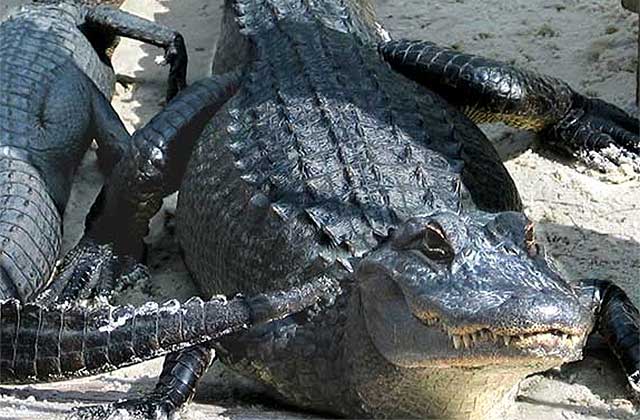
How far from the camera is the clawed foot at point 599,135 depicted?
4895mm

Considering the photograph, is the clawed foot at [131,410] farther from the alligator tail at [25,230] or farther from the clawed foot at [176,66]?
the clawed foot at [176,66]

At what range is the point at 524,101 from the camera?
15.7 feet

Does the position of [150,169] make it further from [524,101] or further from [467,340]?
[467,340]

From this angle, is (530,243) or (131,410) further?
(131,410)

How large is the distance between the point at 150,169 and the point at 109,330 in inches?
73.0

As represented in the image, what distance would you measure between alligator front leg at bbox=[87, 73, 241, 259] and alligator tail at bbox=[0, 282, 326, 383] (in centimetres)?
169

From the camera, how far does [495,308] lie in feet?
8.86

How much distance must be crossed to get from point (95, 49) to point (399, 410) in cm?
327

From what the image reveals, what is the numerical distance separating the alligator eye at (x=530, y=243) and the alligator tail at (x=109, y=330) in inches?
20.4

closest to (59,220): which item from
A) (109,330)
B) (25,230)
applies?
(25,230)

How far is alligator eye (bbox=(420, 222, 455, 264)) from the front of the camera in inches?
115

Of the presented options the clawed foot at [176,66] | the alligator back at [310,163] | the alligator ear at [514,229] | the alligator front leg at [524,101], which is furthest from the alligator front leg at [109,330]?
the clawed foot at [176,66]

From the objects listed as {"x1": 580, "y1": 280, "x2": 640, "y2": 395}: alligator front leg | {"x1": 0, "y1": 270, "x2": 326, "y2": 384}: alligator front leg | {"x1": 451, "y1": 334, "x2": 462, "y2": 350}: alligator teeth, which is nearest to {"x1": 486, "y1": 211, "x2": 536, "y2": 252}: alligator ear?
{"x1": 451, "y1": 334, "x2": 462, "y2": 350}: alligator teeth

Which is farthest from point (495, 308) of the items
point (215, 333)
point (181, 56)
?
point (181, 56)
